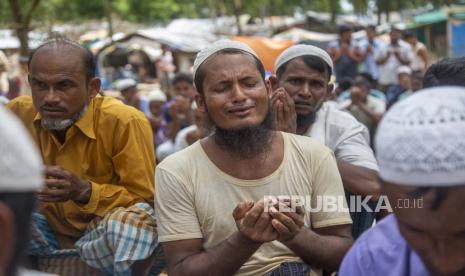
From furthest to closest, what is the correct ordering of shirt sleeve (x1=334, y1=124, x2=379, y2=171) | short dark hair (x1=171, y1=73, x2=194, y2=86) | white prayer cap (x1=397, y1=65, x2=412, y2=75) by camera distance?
white prayer cap (x1=397, y1=65, x2=412, y2=75)
short dark hair (x1=171, y1=73, x2=194, y2=86)
shirt sleeve (x1=334, y1=124, x2=379, y2=171)

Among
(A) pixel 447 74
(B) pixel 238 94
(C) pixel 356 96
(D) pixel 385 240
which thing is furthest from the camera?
(C) pixel 356 96

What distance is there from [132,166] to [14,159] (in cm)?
261

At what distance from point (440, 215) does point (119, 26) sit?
35848 millimetres

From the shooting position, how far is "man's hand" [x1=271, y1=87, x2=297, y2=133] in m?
4.11

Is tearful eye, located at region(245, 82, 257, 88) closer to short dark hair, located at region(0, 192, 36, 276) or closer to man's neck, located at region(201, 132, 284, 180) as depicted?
man's neck, located at region(201, 132, 284, 180)

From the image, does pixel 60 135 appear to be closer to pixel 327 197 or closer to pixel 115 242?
pixel 115 242

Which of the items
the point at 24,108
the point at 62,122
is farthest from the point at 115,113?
the point at 24,108

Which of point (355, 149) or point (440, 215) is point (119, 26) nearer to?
point (355, 149)

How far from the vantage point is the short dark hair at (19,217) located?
1.54m

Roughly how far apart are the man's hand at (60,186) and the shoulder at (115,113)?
1.42 ft

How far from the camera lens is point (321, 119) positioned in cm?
456

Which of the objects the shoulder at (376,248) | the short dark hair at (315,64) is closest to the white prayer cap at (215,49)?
the short dark hair at (315,64)

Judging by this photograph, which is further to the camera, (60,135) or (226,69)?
(60,135)

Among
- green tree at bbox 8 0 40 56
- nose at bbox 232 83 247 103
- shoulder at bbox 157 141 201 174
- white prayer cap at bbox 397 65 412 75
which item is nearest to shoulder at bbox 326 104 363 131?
nose at bbox 232 83 247 103
